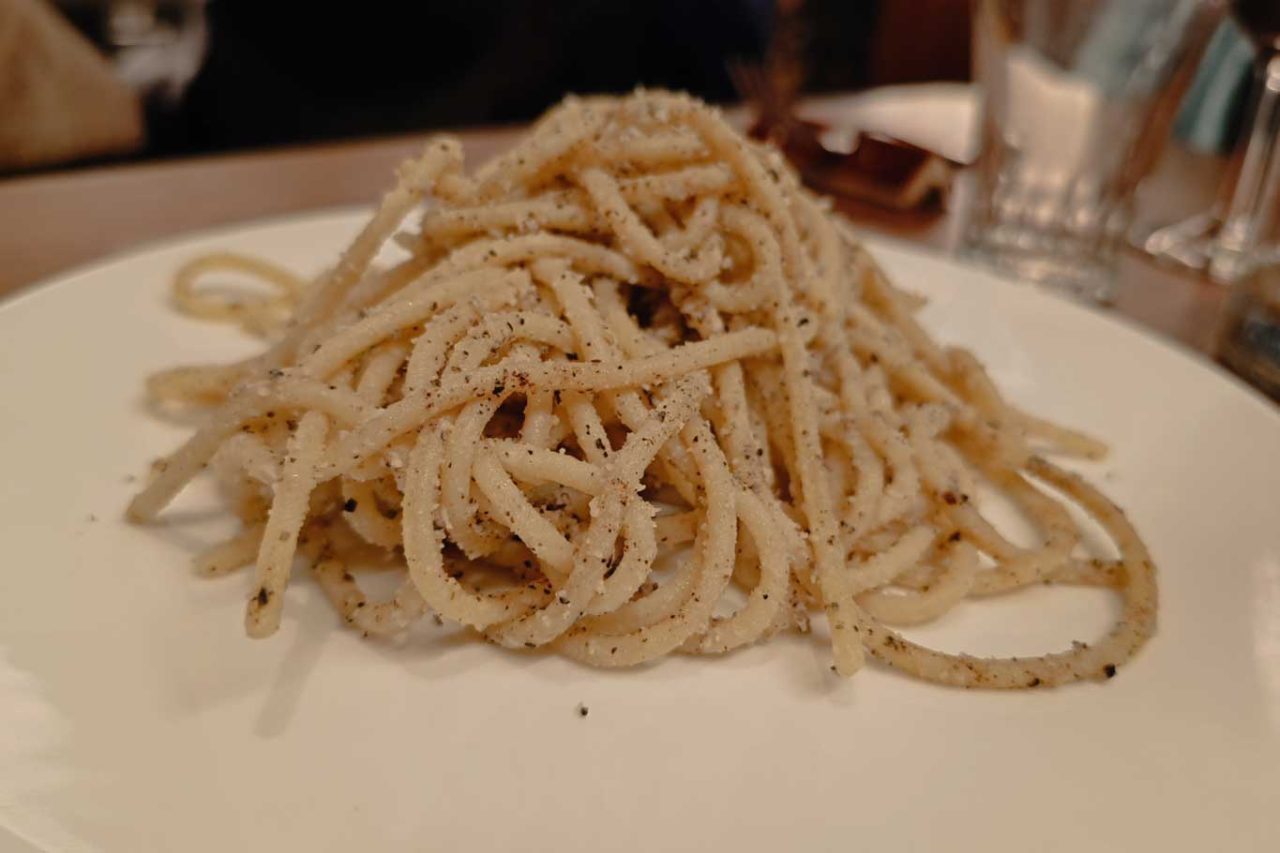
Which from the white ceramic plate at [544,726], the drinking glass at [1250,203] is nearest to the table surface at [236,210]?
the drinking glass at [1250,203]

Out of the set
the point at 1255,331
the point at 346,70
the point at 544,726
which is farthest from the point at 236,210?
the point at 1255,331

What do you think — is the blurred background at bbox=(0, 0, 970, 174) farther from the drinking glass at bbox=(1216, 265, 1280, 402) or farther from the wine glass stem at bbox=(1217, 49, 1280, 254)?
the drinking glass at bbox=(1216, 265, 1280, 402)

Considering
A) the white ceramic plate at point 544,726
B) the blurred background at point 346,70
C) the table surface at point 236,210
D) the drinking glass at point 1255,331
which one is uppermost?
the white ceramic plate at point 544,726

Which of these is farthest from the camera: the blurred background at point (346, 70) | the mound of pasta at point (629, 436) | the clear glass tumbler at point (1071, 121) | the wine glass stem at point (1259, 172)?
the blurred background at point (346, 70)

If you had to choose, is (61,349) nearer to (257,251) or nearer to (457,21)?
(257,251)

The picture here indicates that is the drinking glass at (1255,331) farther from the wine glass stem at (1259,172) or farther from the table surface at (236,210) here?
the wine glass stem at (1259,172)

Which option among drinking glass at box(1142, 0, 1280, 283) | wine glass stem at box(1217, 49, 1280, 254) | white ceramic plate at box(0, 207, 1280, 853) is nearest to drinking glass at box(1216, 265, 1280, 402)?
drinking glass at box(1142, 0, 1280, 283)

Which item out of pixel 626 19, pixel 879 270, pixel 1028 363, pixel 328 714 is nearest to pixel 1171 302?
pixel 1028 363
